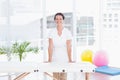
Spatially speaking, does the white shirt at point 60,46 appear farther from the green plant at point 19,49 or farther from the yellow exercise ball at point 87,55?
the yellow exercise ball at point 87,55

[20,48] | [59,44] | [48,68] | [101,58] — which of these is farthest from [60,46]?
[101,58]

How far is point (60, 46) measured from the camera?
140 inches

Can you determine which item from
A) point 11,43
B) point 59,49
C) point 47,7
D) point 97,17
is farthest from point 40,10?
point 59,49

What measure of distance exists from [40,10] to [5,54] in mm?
1396

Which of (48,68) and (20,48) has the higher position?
(20,48)

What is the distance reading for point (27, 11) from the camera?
6.03m

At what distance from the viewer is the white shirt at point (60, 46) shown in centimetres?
355

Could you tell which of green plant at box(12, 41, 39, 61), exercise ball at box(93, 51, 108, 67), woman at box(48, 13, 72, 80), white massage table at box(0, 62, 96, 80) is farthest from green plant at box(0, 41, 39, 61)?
white massage table at box(0, 62, 96, 80)

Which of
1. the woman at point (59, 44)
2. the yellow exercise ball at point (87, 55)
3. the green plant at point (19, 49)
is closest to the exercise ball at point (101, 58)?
the yellow exercise ball at point (87, 55)

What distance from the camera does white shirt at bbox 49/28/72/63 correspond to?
3.55 metres

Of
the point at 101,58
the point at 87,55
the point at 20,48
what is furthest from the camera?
the point at 87,55

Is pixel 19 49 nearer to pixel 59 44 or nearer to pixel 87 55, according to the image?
pixel 87 55

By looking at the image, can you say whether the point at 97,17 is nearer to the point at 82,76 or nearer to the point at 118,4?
the point at 118,4

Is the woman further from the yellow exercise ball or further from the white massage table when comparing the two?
the yellow exercise ball
